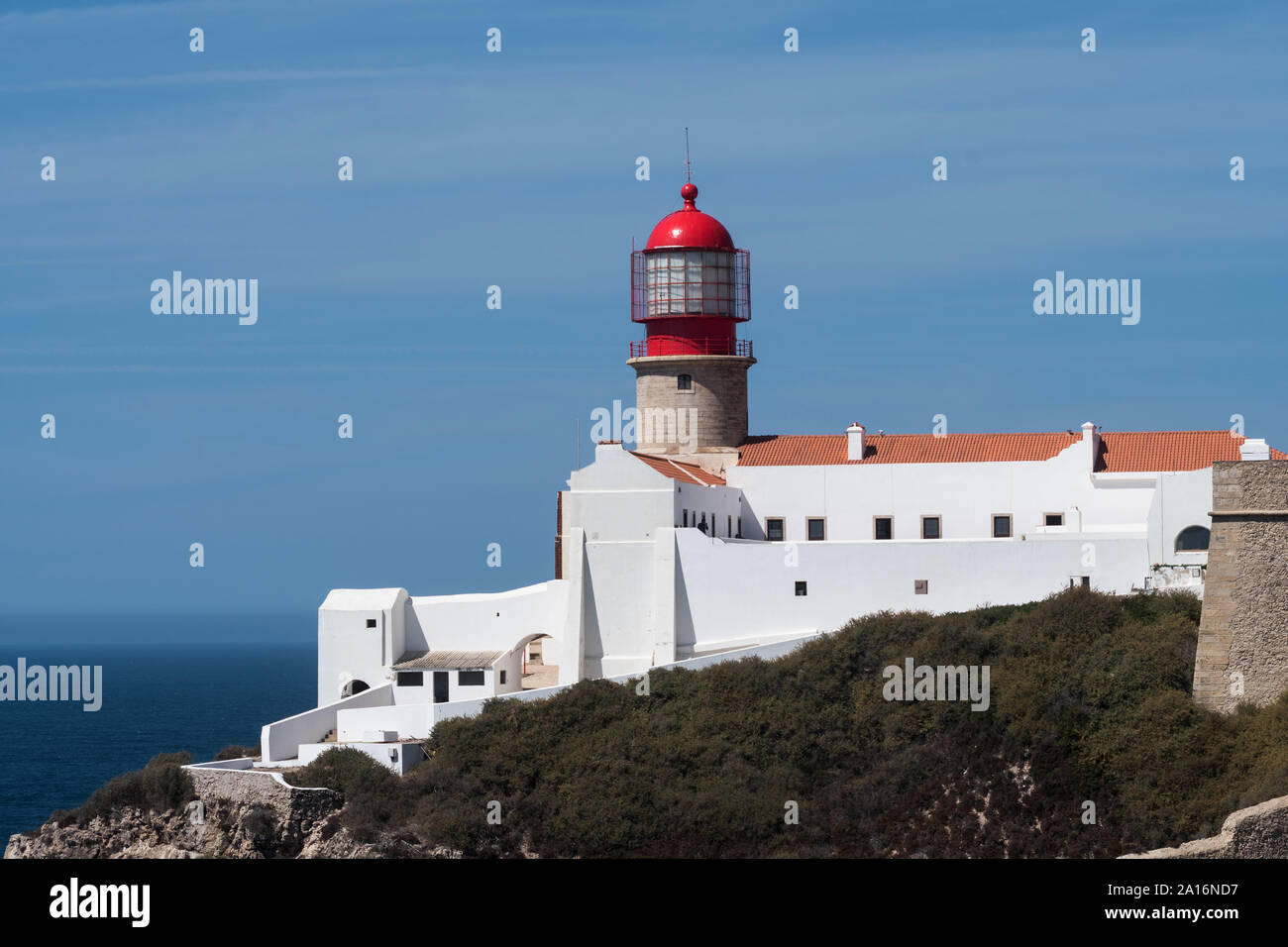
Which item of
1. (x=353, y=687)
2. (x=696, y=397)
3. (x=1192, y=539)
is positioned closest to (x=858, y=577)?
(x=1192, y=539)

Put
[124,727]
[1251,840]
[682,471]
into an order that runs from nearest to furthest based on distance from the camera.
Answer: [1251,840] → [682,471] → [124,727]

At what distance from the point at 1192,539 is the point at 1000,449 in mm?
6212

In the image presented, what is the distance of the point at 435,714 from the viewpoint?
32656 mm

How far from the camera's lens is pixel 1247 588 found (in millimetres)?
26641

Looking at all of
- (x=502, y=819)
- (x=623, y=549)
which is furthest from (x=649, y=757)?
(x=623, y=549)

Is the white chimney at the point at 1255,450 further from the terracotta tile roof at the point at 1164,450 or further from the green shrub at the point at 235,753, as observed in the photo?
the green shrub at the point at 235,753

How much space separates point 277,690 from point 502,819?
283 ft

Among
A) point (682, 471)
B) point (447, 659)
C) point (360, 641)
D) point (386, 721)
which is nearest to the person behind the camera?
point (386, 721)

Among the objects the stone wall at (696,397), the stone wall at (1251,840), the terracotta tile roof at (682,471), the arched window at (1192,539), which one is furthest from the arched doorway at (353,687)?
the stone wall at (1251,840)

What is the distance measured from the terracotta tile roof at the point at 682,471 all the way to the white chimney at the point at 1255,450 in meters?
11.7

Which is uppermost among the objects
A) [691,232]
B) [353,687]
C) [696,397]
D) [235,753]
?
[691,232]

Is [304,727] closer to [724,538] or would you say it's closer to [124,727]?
[724,538]

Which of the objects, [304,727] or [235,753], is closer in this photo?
[304,727]
